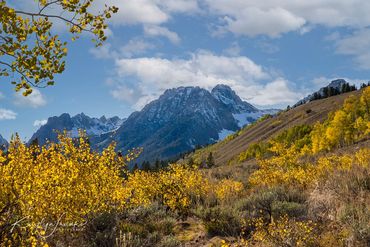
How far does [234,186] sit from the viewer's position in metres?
16.3

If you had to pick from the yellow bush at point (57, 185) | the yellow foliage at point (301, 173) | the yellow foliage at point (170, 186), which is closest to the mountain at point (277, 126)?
the yellow foliage at point (301, 173)

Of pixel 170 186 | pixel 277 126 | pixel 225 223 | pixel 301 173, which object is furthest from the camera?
pixel 277 126

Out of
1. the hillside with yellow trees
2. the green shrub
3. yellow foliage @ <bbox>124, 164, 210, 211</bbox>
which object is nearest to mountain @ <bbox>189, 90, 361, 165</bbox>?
yellow foliage @ <bbox>124, 164, 210, 211</bbox>

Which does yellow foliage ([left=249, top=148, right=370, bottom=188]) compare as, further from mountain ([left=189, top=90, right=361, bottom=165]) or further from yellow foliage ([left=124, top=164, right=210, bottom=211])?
mountain ([left=189, top=90, right=361, bottom=165])

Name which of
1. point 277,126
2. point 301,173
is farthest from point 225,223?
point 277,126

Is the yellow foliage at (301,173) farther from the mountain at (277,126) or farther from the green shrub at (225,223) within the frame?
the mountain at (277,126)

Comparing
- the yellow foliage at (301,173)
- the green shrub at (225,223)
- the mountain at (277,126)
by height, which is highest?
the mountain at (277,126)

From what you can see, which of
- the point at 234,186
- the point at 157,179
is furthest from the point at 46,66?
the point at 234,186

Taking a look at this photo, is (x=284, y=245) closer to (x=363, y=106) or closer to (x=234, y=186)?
(x=234, y=186)

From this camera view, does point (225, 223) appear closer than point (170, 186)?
Yes

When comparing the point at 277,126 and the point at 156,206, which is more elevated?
the point at 277,126

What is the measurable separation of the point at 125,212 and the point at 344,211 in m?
6.09

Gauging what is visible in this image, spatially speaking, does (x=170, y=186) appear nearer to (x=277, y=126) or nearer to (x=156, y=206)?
(x=156, y=206)

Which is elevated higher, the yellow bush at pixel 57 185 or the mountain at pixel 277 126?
the mountain at pixel 277 126
